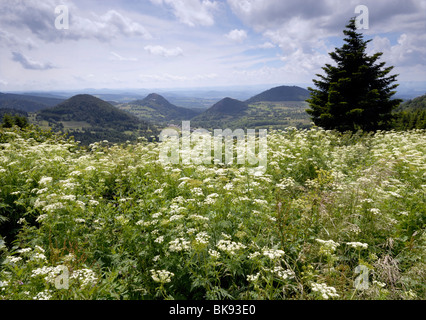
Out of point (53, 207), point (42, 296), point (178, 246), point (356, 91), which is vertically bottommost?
point (42, 296)

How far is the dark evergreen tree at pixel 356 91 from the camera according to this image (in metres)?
27.1

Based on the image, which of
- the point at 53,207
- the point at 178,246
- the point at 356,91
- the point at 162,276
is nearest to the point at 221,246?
the point at 178,246

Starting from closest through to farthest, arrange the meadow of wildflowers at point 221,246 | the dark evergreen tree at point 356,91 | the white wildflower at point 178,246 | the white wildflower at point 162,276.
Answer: the white wildflower at point 162,276 → the meadow of wildflowers at point 221,246 → the white wildflower at point 178,246 → the dark evergreen tree at point 356,91

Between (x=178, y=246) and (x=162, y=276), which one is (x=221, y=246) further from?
(x=162, y=276)

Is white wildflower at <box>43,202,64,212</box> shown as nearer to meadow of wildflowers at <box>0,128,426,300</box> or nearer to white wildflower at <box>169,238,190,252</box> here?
meadow of wildflowers at <box>0,128,426,300</box>

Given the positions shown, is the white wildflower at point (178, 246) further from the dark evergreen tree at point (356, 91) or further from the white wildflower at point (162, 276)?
Result: the dark evergreen tree at point (356, 91)

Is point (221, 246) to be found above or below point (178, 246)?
above

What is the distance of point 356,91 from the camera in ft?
91.7

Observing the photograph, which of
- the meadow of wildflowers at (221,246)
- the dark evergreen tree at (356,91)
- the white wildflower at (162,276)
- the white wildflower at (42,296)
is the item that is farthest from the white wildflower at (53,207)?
the dark evergreen tree at (356,91)

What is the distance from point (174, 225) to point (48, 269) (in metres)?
2.10

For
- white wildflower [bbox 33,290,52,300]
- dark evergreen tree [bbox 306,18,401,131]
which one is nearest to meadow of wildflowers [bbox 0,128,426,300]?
white wildflower [bbox 33,290,52,300]

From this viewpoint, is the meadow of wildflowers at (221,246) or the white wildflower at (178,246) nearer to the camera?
the meadow of wildflowers at (221,246)
